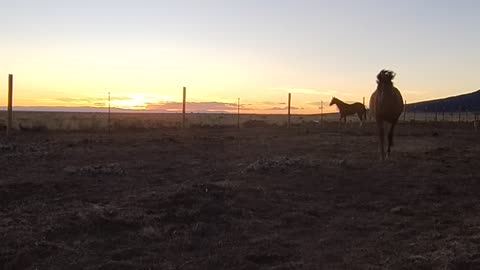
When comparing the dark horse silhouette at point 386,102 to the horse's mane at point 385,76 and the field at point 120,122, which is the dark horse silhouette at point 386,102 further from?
the field at point 120,122

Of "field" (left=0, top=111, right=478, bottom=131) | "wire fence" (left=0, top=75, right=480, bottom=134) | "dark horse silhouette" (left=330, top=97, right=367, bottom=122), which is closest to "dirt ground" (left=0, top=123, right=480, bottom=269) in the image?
"wire fence" (left=0, top=75, right=480, bottom=134)

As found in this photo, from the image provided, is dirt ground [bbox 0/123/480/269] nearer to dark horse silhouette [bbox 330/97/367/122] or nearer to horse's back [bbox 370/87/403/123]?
horse's back [bbox 370/87/403/123]

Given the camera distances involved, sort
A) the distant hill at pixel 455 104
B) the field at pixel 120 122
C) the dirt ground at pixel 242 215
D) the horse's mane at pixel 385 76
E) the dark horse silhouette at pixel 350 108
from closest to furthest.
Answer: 1. the dirt ground at pixel 242 215
2. the horse's mane at pixel 385 76
3. the field at pixel 120 122
4. the dark horse silhouette at pixel 350 108
5. the distant hill at pixel 455 104

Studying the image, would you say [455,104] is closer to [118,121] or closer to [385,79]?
[118,121]

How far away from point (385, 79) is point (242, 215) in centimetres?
814

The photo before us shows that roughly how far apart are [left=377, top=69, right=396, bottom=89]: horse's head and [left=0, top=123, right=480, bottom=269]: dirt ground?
239cm

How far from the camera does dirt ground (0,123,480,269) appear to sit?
5.61 metres

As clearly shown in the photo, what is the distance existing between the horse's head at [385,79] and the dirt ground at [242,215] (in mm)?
2388

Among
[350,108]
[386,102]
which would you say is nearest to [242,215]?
[386,102]

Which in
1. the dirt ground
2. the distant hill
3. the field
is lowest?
the dirt ground

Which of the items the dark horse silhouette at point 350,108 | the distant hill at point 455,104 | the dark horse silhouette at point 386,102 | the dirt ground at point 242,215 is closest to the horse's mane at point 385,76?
the dark horse silhouette at point 386,102

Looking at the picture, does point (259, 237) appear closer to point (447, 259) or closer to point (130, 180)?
point (447, 259)

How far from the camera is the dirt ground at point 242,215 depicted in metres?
5.61

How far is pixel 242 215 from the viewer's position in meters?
7.33
